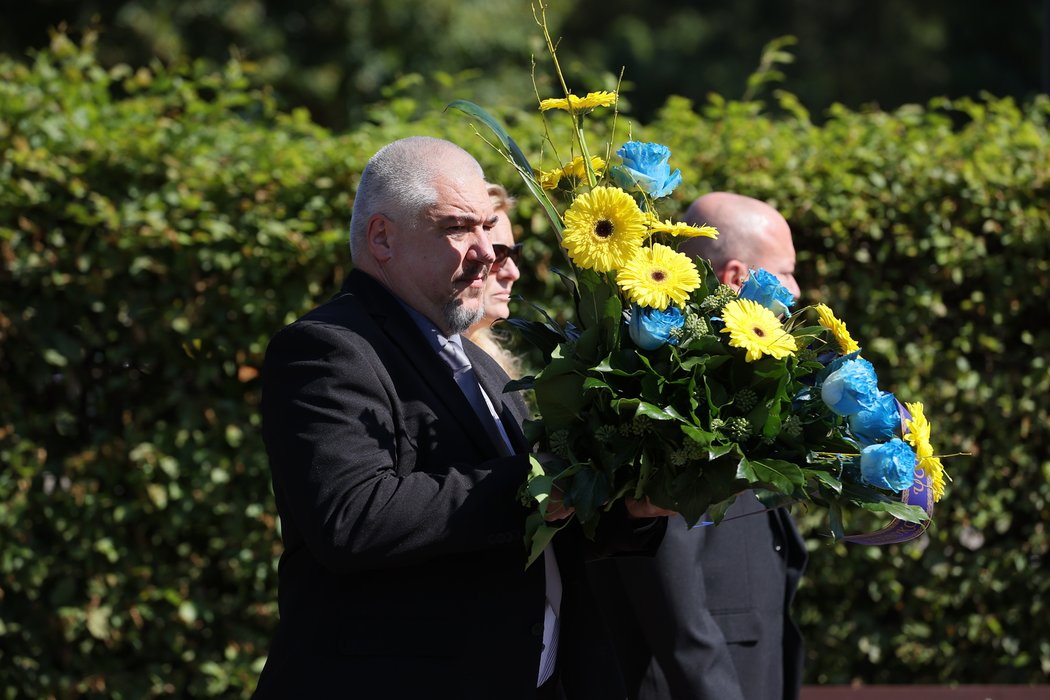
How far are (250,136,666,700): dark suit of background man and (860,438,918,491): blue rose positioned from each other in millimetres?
434

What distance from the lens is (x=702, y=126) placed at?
487 centimetres

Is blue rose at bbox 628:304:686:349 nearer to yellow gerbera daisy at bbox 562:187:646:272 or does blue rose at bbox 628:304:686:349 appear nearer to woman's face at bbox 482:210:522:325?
yellow gerbera daisy at bbox 562:187:646:272

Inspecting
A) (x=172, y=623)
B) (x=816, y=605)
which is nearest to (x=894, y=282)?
(x=816, y=605)

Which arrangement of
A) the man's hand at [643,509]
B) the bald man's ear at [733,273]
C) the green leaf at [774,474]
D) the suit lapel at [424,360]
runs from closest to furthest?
the green leaf at [774,474] < the man's hand at [643,509] < the suit lapel at [424,360] < the bald man's ear at [733,273]

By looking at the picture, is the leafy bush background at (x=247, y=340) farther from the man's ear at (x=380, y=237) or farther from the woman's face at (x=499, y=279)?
the man's ear at (x=380, y=237)

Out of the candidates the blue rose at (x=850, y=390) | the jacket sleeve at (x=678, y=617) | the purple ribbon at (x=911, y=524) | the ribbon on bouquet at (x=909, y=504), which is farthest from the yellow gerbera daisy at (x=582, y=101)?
the jacket sleeve at (x=678, y=617)

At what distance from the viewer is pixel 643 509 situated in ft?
7.97

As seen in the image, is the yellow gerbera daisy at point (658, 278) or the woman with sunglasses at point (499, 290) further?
the woman with sunglasses at point (499, 290)

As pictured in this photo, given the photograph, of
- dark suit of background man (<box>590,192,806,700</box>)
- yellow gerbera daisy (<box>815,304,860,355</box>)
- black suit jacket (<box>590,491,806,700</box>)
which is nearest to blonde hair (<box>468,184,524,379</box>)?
dark suit of background man (<box>590,192,806,700</box>)

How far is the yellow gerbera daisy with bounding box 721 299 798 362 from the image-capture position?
7.25 ft

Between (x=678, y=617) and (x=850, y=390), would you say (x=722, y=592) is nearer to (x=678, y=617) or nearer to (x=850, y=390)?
(x=678, y=617)

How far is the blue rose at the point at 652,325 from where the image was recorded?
7.38 ft

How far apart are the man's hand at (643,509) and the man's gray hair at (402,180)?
738mm

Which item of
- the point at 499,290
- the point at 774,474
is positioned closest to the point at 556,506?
the point at 774,474
